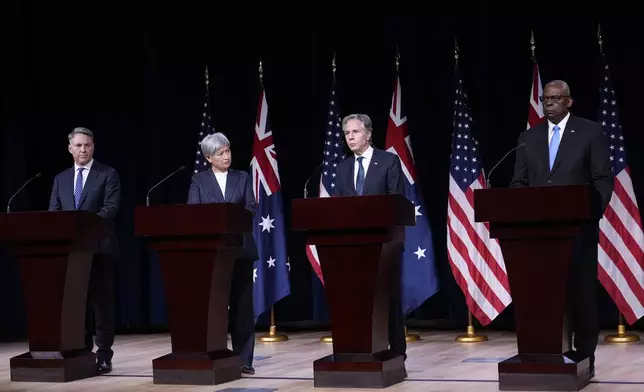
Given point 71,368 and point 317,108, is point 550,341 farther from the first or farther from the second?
point 317,108

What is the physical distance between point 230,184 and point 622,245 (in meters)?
3.07

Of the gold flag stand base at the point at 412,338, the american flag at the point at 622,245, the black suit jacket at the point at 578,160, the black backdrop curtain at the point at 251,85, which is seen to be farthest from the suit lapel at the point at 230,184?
the black backdrop curtain at the point at 251,85

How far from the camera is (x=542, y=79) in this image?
811cm

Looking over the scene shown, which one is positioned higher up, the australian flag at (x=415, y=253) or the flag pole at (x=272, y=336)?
the australian flag at (x=415, y=253)

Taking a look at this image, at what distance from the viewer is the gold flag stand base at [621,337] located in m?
7.21

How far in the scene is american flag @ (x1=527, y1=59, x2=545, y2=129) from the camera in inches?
290

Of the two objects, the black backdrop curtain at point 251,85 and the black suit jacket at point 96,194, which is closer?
the black suit jacket at point 96,194

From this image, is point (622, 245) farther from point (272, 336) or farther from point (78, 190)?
point (78, 190)

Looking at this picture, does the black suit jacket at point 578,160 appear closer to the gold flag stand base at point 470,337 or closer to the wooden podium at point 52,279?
the wooden podium at point 52,279

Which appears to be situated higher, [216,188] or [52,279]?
[216,188]

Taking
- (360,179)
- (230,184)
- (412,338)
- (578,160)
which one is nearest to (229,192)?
(230,184)

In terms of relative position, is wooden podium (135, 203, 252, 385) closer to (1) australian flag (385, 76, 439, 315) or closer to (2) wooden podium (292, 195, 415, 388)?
(2) wooden podium (292, 195, 415, 388)

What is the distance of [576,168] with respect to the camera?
15.8ft

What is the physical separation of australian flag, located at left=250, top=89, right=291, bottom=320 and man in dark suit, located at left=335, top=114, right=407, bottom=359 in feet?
8.89
